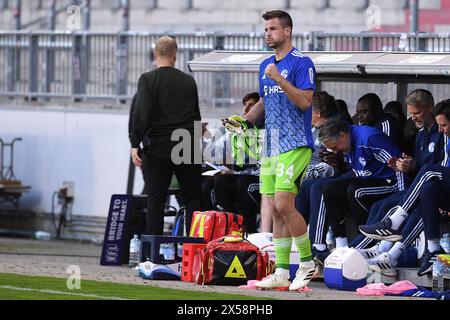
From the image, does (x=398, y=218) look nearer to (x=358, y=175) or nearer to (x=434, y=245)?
(x=434, y=245)

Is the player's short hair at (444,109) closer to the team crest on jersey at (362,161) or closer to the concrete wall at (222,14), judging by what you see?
the team crest on jersey at (362,161)

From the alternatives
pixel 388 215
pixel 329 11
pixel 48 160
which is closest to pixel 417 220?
pixel 388 215

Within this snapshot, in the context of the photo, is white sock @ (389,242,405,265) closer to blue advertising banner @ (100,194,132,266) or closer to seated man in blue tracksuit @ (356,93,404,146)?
seated man in blue tracksuit @ (356,93,404,146)

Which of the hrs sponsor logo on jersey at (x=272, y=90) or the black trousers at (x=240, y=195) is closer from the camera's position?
the hrs sponsor logo on jersey at (x=272, y=90)

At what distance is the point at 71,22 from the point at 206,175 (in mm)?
6517

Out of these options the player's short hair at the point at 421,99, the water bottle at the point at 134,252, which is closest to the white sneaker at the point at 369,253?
the player's short hair at the point at 421,99

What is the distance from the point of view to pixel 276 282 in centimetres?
1155

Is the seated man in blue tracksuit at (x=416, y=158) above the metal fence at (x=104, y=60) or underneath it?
underneath

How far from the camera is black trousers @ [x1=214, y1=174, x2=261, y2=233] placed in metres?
14.7

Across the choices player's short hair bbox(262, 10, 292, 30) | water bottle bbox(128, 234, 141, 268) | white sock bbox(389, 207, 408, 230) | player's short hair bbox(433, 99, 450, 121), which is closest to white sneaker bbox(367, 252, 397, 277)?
white sock bbox(389, 207, 408, 230)

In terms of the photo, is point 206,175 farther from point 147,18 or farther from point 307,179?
point 147,18

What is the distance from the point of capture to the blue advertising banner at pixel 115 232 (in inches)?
585

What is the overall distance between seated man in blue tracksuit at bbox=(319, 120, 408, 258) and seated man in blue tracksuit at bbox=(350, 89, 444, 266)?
0.18 m

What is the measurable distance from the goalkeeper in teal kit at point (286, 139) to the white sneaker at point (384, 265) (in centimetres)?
89
